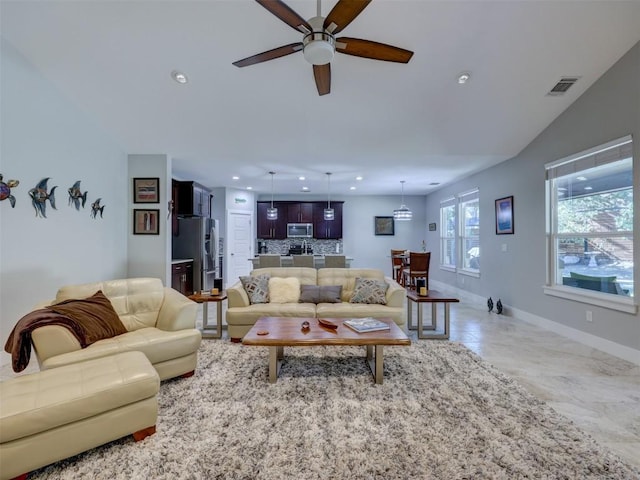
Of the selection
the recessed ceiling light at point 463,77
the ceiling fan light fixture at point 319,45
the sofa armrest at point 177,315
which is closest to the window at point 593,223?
the recessed ceiling light at point 463,77

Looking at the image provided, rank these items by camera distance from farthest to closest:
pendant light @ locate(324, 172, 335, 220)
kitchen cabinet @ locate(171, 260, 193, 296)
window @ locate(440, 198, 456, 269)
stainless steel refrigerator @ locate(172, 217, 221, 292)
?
window @ locate(440, 198, 456, 269) → pendant light @ locate(324, 172, 335, 220) → stainless steel refrigerator @ locate(172, 217, 221, 292) → kitchen cabinet @ locate(171, 260, 193, 296)

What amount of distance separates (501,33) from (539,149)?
217 cm

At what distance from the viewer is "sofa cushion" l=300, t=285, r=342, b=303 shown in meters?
3.93

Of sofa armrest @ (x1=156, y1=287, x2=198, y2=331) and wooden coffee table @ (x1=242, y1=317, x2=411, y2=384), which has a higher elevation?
sofa armrest @ (x1=156, y1=287, x2=198, y2=331)

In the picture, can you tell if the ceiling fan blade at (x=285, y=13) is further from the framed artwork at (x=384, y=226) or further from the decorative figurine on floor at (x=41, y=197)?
the framed artwork at (x=384, y=226)

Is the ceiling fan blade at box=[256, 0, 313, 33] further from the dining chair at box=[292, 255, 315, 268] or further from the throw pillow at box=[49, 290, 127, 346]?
the dining chair at box=[292, 255, 315, 268]

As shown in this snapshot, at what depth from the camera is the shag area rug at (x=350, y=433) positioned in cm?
162

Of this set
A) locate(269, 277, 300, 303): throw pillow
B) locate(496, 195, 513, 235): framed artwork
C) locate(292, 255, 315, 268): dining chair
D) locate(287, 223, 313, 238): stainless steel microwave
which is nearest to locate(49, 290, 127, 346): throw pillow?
locate(269, 277, 300, 303): throw pillow

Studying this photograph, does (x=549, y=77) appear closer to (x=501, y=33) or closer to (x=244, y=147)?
(x=501, y=33)

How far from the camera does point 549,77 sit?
3396 millimetres

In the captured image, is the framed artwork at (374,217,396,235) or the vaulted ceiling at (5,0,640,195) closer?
the vaulted ceiling at (5,0,640,195)

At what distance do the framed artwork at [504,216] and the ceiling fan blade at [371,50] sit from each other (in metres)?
3.80

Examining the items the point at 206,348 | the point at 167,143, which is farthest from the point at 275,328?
the point at 167,143

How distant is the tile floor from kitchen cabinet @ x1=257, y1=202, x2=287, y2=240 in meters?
4.21
